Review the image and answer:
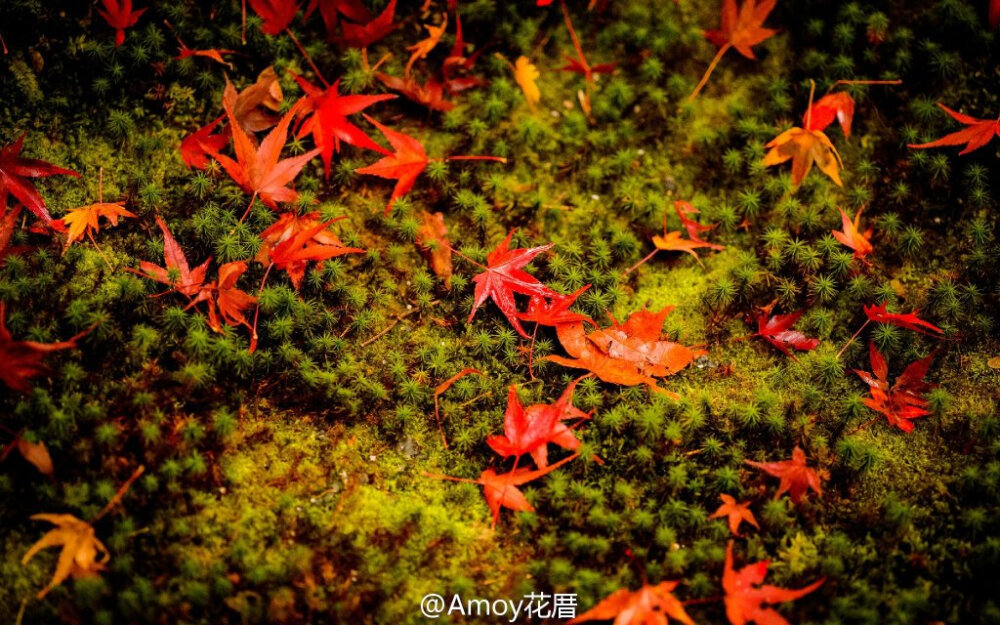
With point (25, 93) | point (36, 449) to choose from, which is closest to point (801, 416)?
point (36, 449)

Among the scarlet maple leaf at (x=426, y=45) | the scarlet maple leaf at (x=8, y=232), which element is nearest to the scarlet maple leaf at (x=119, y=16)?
the scarlet maple leaf at (x=8, y=232)

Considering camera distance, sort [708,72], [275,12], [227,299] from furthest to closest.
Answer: [708,72]
[275,12]
[227,299]

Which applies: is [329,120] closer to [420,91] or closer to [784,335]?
[420,91]

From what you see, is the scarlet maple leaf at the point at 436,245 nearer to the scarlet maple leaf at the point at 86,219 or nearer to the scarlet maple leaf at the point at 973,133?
the scarlet maple leaf at the point at 86,219

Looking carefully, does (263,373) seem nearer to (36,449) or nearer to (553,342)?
(36,449)

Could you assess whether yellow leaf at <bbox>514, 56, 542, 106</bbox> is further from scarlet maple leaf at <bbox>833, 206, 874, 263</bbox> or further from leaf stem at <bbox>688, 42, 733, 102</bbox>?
scarlet maple leaf at <bbox>833, 206, 874, 263</bbox>

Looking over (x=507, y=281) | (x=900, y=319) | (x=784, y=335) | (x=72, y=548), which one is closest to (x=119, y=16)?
(x=507, y=281)

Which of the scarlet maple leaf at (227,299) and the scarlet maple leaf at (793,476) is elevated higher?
the scarlet maple leaf at (227,299)

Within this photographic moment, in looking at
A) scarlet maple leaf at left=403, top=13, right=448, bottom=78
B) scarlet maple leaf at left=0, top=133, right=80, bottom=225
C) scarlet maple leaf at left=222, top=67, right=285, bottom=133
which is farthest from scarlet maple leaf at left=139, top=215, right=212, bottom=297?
scarlet maple leaf at left=403, top=13, right=448, bottom=78
